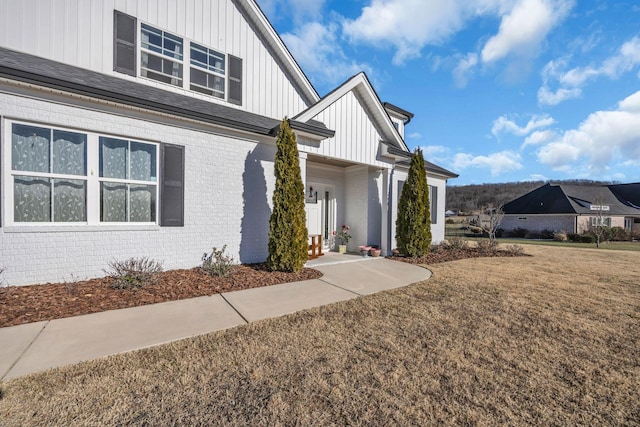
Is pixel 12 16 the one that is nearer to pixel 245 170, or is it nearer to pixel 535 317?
pixel 245 170

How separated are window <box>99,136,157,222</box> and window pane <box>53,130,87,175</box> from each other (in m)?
0.28

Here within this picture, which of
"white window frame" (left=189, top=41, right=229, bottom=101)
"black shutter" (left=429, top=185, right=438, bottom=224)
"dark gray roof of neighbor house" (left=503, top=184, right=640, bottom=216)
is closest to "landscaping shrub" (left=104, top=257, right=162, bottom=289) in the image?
"white window frame" (left=189, top=41, right=229, bottom=101)

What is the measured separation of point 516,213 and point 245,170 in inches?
1289

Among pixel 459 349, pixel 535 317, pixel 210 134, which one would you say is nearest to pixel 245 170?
pixel 210 134

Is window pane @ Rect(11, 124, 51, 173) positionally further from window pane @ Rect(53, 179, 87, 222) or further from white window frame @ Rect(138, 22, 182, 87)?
white window frame @ Rect(138, 22, 182, 87)

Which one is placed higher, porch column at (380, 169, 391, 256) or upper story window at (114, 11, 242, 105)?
upper story window at (114, 11, 242, 105)

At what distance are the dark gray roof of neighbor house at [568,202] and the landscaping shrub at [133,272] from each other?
110ft

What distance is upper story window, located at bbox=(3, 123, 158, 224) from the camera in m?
4.71

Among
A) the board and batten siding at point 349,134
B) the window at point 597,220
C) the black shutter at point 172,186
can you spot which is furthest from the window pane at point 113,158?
the window at point 597,220

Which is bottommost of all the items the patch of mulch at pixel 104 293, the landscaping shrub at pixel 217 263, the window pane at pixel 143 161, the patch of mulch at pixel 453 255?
the patch of mulch at pixel 453 255

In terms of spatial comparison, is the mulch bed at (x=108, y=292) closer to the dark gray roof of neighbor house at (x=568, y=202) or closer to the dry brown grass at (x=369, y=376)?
the dry brown grass at (x=369, y=376)

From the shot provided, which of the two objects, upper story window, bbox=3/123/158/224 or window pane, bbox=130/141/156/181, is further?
window pane, bbox=130/141/156/181

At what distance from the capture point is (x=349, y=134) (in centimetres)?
812

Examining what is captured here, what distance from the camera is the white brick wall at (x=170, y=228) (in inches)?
184
